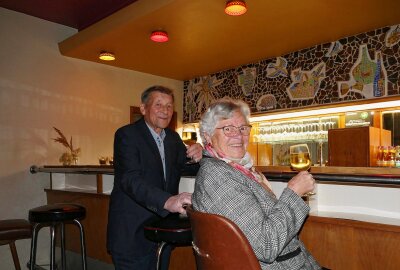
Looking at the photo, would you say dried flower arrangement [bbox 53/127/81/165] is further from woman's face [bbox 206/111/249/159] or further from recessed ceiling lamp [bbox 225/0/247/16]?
woman's face [bbox 206/111/249/159]

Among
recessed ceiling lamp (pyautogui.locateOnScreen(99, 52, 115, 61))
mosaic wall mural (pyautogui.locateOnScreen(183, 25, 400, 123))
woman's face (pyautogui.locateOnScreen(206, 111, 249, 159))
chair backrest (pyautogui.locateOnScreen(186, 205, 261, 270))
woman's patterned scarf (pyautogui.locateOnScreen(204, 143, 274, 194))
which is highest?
recessed ceiling lamp (pyautogui.locateOnScreen(99, 52, 115, 61))

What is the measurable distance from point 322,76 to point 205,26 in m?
1.70

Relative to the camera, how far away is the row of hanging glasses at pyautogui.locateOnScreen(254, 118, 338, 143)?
4.73m

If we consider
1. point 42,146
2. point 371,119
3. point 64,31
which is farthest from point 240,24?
point 42,146

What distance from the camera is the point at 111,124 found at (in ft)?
17.0

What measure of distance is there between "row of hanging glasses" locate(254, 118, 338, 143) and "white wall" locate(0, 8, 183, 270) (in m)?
2.22

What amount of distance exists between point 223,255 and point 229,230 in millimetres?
91

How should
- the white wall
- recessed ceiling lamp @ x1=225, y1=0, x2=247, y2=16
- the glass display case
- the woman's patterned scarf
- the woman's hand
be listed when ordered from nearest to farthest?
the woman's hand
the woman's patterned scarf
recessed ceiling lamp @ x1=225, y1=0, x2=247, y2=16
the white wall
the glass display case

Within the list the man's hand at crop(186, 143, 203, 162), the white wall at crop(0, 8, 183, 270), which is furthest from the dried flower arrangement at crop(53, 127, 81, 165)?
the man's hand at crop(186, 143, 203, 162)

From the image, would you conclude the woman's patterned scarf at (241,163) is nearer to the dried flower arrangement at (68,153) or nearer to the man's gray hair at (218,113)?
the man's gray hair at (218,113)

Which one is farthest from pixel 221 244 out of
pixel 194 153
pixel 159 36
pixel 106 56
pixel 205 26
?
pixel 106 56

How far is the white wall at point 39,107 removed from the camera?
13.4 feet

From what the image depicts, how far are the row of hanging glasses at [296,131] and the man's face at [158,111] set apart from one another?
3.19 meters

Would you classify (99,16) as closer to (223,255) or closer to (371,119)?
(371,119)
